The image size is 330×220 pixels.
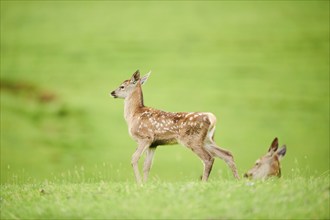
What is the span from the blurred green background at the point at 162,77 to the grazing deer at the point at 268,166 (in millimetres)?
11549

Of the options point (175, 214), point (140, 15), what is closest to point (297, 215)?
point (175, 214)

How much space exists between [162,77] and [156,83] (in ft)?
3.19

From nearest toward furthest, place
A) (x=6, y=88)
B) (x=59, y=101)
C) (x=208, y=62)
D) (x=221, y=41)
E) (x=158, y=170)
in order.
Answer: (x=158, y=170)
(x=59, y=101)
(x=6, y=88)
(x=208, y=62)
(x=221, y=41)

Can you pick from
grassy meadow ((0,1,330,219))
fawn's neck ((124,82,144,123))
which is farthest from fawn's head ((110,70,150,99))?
grassy meadow ((0,1,330,219))

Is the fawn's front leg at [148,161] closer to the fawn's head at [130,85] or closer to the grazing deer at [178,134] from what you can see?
the grazing deer at [178,134]

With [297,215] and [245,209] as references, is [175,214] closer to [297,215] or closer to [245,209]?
[245,209]

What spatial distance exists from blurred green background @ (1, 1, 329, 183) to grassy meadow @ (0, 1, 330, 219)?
8 cm

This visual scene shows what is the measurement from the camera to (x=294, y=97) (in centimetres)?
3744

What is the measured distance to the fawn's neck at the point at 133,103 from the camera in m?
15.0

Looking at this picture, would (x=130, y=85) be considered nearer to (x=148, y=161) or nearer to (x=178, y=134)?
(x=148, y=161)

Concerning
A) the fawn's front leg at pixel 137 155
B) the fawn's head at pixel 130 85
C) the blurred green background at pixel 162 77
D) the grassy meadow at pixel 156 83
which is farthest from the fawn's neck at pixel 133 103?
the blurred green background at pixel 162 77

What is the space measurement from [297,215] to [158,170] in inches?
724

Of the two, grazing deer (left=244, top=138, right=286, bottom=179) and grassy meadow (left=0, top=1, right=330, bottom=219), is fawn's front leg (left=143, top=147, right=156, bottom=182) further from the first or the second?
grazing deer (left=244, top=138, right=286, bottom=179)

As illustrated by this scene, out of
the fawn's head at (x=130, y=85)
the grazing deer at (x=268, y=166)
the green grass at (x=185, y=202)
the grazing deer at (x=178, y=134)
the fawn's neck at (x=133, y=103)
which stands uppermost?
the fawn's head at (x=130, y=85)
